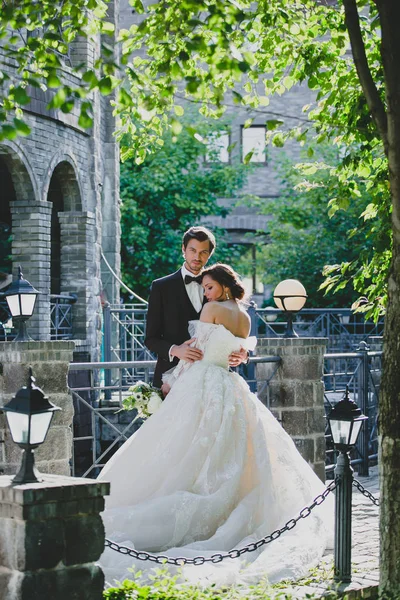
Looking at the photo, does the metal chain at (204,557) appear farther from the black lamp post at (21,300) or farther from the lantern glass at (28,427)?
the black lamp post at (21,300)

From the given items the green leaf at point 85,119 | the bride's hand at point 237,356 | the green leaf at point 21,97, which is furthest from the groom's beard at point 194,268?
the green leaf at point 21,97

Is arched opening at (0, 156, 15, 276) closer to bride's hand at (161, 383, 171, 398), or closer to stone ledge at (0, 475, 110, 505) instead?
bride's hand at (161, 383, 171, 398)

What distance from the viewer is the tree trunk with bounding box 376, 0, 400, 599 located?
19.6ft

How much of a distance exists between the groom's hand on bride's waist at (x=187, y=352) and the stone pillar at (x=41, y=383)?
1105 mm

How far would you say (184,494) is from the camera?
7.26 m

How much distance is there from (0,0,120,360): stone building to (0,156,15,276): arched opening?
0.02 metres

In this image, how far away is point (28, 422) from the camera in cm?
511

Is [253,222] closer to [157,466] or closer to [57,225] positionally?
[57,225]

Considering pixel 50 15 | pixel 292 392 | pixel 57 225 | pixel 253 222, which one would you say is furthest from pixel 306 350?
pixel 253 222

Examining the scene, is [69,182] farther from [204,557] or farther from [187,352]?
[204,557]

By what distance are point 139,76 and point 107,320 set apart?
1299 cm

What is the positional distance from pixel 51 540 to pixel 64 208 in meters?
13.9

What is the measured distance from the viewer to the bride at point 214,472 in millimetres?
7043

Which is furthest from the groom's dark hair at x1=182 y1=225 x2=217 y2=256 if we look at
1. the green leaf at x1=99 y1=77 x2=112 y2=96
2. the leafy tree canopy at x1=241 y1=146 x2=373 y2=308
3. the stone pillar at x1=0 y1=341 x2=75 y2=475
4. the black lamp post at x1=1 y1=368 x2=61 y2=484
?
the leafy tree canopy at x1=241 y1=146 x2=373 y2=308
